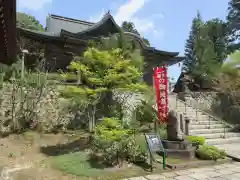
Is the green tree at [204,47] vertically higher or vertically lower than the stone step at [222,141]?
higher

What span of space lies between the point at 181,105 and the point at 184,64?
14047 mm

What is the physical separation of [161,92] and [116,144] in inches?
124

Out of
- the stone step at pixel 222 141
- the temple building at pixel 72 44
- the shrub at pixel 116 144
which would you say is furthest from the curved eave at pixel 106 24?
the shrub at pixel 116 144

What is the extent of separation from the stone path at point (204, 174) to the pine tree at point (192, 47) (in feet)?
70.1

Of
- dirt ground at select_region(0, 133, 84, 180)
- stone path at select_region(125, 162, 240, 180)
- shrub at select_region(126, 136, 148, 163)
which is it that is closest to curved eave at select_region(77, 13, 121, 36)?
dirt ground at select_region(0, 133, 84, 180)

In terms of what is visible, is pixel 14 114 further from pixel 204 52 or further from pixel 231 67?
pixel 204 52

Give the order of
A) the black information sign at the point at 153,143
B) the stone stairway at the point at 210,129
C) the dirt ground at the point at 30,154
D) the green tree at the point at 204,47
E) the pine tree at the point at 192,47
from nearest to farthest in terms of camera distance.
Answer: the dirt ground at the point at 30,154
the black information sign at the point at 153,143
the stone stairway at the point at 210,129
the green tree at the point at 204,47
the pine tree at the point at 192,47

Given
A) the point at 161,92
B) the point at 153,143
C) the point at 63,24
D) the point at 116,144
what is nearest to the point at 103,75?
the point at 161,92

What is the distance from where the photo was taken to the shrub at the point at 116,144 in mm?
6435

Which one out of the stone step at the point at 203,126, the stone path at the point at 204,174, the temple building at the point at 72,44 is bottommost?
the stone path at the point at 204,174

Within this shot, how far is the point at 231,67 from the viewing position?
9.78 meters

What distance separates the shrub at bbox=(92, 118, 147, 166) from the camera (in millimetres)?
6435

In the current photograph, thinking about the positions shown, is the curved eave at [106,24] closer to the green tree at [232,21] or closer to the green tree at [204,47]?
the green tree at [204,47]

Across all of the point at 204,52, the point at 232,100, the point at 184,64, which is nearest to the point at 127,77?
the point at 232,100
